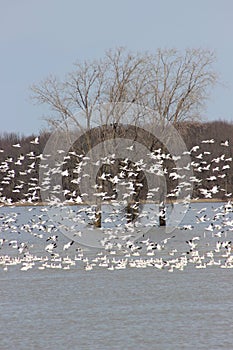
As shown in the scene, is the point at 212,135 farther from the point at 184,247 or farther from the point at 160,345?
the point at 160,345

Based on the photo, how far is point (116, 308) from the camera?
16.2 metres

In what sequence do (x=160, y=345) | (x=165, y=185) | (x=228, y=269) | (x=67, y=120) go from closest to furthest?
(x=160, y=345)
(x=228, y=269)
(x=67, y=120)
(x=165, y=185)

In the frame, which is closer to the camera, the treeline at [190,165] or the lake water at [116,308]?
the lake water at [116,308]

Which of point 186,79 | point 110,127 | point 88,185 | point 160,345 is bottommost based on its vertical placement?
point 160,345

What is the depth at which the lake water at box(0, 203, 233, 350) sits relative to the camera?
1323cm

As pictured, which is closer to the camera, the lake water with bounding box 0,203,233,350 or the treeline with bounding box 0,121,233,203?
the lake water with bounding box 0,203,233,350

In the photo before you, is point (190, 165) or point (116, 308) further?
point (190, 165)

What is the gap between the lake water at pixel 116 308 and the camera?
A: 43.4 ft

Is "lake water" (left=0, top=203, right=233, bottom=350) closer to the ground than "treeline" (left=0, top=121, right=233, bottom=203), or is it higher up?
closer to the ground

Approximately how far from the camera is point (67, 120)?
119 feet

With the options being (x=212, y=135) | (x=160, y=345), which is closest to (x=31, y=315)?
(x=160, y=345)

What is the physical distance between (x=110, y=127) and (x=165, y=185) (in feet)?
15.4

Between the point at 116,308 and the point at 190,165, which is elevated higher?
the point at 190,165

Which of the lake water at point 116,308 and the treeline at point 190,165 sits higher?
the treeline at point 190,165
